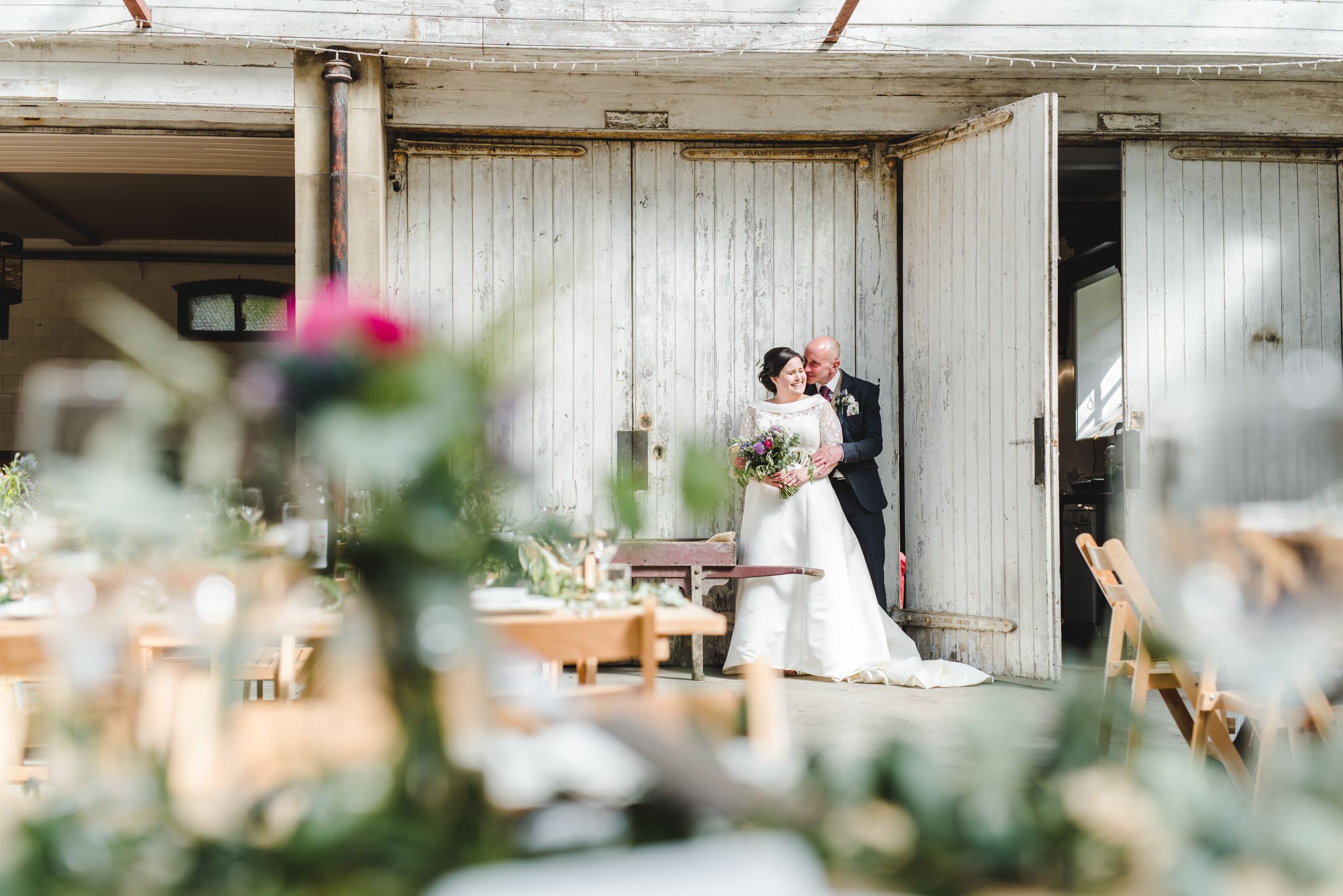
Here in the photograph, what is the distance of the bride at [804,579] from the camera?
5426 millimetres

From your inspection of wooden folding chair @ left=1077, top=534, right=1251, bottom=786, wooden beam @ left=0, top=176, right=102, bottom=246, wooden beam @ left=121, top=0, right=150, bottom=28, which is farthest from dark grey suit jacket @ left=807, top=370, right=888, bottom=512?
wooden beam @ left=0, top=176, right=102, bottom=246

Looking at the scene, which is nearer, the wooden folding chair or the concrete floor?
the concrete floor

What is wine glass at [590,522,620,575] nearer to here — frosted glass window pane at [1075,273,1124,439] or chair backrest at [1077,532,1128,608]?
chair backrest at [1077,532,1128,608]

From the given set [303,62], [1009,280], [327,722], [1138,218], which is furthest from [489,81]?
[327,722]

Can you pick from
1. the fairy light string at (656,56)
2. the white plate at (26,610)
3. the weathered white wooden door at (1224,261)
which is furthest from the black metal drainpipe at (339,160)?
the weathered white wooden door at (1224,261)

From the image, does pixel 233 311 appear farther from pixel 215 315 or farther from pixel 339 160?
pixel 339 160

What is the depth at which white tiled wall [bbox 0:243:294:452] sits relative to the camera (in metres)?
10.1

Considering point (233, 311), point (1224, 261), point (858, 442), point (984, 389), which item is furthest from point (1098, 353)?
point (233, 311)

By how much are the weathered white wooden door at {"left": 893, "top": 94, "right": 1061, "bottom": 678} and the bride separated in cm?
35

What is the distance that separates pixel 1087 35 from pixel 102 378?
5.31 m

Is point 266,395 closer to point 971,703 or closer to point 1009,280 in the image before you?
point 971,703

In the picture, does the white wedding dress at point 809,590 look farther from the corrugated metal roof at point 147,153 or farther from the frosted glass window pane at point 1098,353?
the frosted glass window pane at point 1098,353

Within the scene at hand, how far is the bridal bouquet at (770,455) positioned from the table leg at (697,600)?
549mm

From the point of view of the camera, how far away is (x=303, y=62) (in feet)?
16.9
